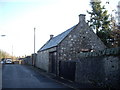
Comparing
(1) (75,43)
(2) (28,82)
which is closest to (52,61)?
(1) (75,43)

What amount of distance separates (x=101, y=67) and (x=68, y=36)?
13.0 m

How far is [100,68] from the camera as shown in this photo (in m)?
13.6

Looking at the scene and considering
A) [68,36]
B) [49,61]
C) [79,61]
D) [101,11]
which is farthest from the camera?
[101,11]

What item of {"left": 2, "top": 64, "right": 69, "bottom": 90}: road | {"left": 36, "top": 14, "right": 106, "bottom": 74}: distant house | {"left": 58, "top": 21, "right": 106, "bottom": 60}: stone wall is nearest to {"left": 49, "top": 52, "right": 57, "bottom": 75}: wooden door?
{"left": 36, "top": 14, "right": 106, "bottom": 74}: distant house

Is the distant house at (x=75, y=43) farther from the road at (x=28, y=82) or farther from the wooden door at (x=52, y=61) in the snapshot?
the road at (x=28, y=82)

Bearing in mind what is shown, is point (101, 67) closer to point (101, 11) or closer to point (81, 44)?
point (81, 44)

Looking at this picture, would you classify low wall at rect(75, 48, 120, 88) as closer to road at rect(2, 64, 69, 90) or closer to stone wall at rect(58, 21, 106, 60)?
road at rect(2, 64, 69, 90)

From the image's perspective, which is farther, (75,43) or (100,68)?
(75,43)

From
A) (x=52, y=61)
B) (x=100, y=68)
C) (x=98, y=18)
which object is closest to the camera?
(x=100, y=68)

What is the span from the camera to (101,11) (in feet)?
138

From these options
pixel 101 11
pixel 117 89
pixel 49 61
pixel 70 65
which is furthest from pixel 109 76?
pixel 101 11

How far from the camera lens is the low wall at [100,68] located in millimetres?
11680

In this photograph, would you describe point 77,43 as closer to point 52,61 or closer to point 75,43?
point 75,43

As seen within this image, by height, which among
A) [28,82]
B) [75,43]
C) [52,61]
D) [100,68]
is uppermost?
[75,43]
